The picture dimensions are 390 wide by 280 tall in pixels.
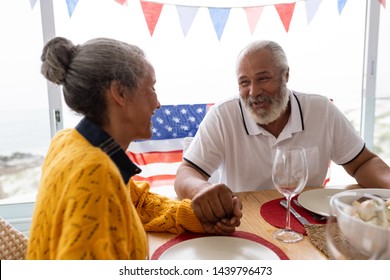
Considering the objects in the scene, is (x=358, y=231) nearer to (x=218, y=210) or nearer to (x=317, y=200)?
(x=218, y=210)

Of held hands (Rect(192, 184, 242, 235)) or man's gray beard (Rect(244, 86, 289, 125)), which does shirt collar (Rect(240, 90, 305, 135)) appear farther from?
held hands (Rect(192, 184, 242, 235))

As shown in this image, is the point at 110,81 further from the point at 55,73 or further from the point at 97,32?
the point at 97,32

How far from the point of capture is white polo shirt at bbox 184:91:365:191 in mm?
1667

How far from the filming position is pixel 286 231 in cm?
103

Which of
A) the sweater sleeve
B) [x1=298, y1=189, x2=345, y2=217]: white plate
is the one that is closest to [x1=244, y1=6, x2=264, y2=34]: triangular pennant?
[x1=298, y1=189, x2=345, y2=217]: white plate

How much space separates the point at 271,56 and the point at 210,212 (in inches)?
35.4

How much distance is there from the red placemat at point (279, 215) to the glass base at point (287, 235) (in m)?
0.02

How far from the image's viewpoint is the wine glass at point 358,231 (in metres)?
0.55

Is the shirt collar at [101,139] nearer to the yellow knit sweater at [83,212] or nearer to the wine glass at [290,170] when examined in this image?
the yellow knit sweater at [83,212]

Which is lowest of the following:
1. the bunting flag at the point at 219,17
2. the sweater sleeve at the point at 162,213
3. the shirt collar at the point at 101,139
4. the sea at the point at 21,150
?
the sea at the point at 21,150

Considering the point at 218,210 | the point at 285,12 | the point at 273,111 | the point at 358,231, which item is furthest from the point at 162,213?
the point at 285,12

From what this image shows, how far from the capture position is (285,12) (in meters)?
2.57

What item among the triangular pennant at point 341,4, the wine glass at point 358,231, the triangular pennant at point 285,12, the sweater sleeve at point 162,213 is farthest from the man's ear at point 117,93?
the triangular pennant at point 341,4
